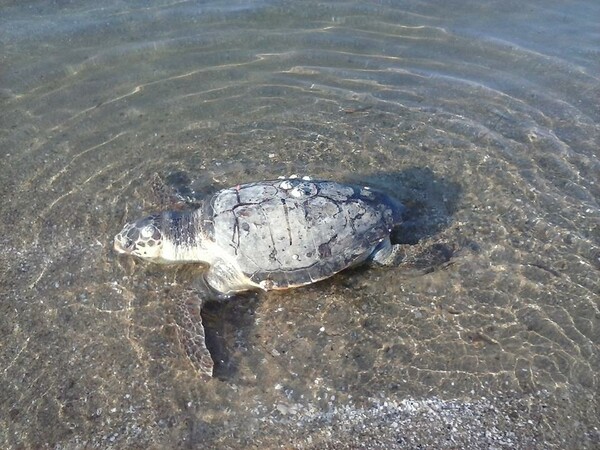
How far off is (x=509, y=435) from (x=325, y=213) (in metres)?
2.46

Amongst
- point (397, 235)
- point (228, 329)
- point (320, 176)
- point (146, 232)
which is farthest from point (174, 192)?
point (397, 235)

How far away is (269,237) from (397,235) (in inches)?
63.9

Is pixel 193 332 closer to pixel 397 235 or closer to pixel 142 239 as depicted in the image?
pixel 142 239

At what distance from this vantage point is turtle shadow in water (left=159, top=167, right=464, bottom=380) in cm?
507

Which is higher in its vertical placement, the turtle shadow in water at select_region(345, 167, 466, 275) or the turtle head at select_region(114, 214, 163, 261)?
the turtle head at select_region(114, 214, 163, 261)

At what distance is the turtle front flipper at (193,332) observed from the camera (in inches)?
188

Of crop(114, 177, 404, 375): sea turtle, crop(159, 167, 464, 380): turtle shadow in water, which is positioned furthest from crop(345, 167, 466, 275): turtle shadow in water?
crop(114, 177, 404, 375): sea turtle

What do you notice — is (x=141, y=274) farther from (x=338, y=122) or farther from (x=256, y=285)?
(x=338, y=122)

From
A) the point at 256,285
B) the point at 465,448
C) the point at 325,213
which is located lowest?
the point at 465,448

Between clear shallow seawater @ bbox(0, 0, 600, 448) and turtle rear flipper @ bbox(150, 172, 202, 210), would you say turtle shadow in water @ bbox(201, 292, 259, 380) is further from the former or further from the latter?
turtle rear flipper @ bbox(150, 172, 202, 210)

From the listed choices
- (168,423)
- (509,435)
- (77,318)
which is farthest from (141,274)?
(509,435)

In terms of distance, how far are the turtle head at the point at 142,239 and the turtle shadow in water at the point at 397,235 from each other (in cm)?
76

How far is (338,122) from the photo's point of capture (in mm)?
7453

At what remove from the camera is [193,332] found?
4934 millimetres
